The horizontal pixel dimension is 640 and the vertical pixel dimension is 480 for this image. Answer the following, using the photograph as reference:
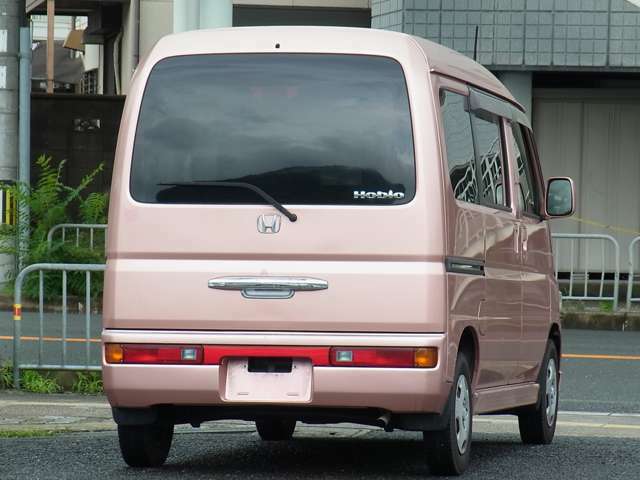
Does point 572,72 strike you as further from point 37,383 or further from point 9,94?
point 37,383

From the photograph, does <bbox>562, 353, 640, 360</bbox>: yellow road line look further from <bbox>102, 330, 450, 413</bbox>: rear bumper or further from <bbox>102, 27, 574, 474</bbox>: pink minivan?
<bbox>102, 330, 450, 413</bbox>: rear bumper

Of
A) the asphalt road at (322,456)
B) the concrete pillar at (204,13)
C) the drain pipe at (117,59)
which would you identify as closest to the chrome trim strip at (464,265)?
the asphalt road at (322,456)

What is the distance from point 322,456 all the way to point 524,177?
1987 mm

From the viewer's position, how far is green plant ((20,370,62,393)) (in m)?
11.6

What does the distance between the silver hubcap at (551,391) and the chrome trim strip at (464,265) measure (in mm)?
1979

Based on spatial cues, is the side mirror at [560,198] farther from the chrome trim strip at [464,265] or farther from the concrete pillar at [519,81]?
the concrete pillar at [519,81]

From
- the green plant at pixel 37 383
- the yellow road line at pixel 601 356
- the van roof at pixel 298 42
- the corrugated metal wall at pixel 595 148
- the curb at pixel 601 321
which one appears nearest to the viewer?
the van roof at pixel 298 42

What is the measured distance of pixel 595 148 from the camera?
21922 mm

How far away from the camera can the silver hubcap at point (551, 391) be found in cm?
968

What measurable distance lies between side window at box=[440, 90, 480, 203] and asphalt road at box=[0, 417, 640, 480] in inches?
55.3

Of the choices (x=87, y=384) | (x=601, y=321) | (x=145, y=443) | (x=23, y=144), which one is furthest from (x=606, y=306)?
(x=145, y=443)

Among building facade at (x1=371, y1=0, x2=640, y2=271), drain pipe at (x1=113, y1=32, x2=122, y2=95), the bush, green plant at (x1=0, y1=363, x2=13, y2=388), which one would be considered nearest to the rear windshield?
green plant at (x1=0, y1=363, x2=13, y2=388)

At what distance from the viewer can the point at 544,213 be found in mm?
9469

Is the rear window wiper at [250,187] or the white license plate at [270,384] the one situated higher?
the rear window wiper at [250,187]
